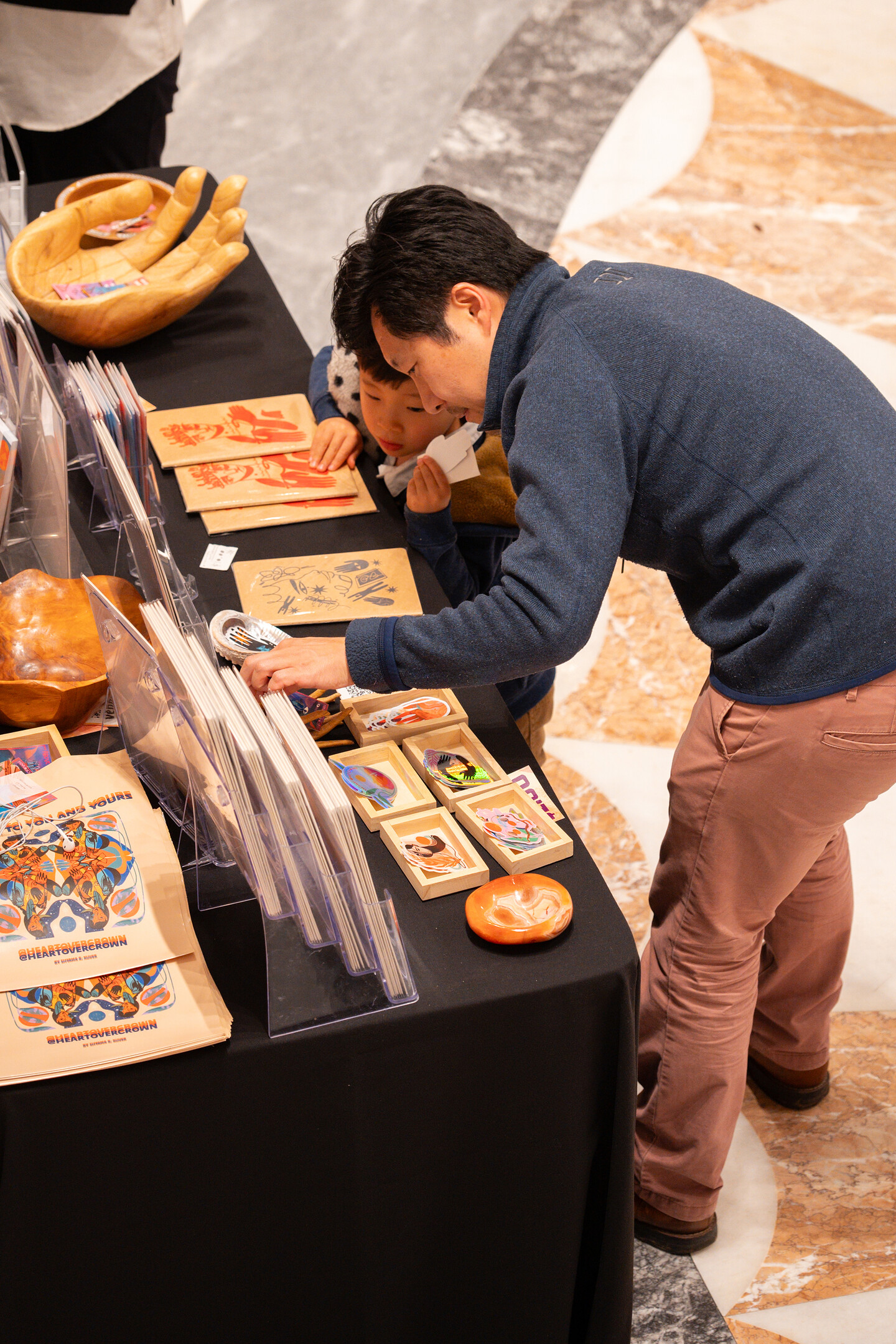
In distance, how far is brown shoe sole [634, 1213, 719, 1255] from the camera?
1.73 m

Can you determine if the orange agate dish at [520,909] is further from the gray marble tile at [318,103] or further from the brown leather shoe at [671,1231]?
the gray marble tile at [318,103]

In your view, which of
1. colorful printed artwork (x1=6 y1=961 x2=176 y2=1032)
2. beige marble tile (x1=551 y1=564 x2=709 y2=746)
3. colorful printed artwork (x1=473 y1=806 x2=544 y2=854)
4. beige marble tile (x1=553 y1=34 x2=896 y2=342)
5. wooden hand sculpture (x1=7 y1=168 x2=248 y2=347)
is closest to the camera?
colorful printed artwork (x1=6 y1=961 x2=176 y2=1032)

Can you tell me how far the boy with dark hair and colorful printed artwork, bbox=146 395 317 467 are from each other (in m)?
0.04

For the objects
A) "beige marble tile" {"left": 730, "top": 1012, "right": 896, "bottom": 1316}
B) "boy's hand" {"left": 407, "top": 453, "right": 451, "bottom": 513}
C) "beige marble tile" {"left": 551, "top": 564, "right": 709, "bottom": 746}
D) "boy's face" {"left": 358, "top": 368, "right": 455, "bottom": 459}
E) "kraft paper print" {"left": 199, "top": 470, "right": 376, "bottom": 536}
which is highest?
→ "boy's face" {"left": 358, "top": 368, "right": 455, "bottom": 459}

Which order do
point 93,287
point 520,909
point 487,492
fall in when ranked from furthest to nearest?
1. point 93,287
2. point 487,492
3. point 520,909

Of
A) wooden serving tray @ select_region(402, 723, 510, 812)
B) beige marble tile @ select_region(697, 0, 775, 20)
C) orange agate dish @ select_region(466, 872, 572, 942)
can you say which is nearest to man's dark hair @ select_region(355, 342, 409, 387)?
wooden serving tray @ select_region(402, 723, 510, 812)

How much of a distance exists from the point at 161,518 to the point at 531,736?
70cm

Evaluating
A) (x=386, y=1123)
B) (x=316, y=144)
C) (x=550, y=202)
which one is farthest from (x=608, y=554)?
(x=316, y=144)

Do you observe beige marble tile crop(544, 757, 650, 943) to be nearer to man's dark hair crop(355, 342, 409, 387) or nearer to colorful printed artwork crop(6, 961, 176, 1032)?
man's dark hair crop(355, 342, 409, 387)

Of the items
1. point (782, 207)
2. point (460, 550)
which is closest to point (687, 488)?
point (460, 550)

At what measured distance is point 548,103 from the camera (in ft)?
14.9

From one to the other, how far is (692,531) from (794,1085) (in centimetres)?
104

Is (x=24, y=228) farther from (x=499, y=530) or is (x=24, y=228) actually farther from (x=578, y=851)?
(x=578, y=851)

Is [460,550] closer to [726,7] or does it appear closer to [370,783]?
[370,783]
